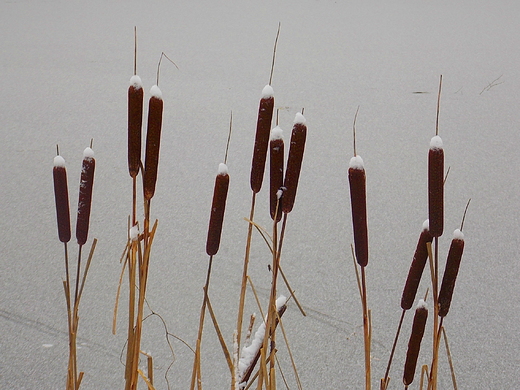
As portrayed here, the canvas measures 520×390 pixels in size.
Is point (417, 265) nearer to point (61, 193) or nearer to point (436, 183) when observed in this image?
point (436, 183)

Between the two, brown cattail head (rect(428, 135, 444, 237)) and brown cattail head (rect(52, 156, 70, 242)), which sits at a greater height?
brown cattail head (rect(428, 135, 444, 237))

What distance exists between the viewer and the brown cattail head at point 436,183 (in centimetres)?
34

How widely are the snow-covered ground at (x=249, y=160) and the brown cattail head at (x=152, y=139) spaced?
56 centimetres

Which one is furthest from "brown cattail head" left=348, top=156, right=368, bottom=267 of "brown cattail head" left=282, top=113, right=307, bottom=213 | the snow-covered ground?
the snow-covered ground

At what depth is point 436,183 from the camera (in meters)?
0.35

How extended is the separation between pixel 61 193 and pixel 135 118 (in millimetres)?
72

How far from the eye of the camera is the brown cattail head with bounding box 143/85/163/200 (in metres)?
0.36

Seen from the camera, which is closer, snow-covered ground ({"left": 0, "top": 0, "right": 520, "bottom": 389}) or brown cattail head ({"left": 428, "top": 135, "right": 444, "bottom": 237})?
brown cattail head ({"left": 428, "top": 135, "right": 444, "bottom": 237})

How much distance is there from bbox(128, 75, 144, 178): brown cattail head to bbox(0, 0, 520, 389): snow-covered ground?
0.56 metres

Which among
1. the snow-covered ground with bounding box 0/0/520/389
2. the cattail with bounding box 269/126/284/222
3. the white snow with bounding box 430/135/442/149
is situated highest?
the white snow with bounding box 430/135/442/149

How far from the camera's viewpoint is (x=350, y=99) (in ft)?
6.04

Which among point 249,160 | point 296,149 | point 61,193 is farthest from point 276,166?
point 249,160

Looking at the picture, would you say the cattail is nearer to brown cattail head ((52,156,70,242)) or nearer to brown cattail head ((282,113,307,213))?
brown cattail head ((282,113,307,213))

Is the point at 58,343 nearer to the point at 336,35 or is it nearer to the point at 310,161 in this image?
the point at 310,161
